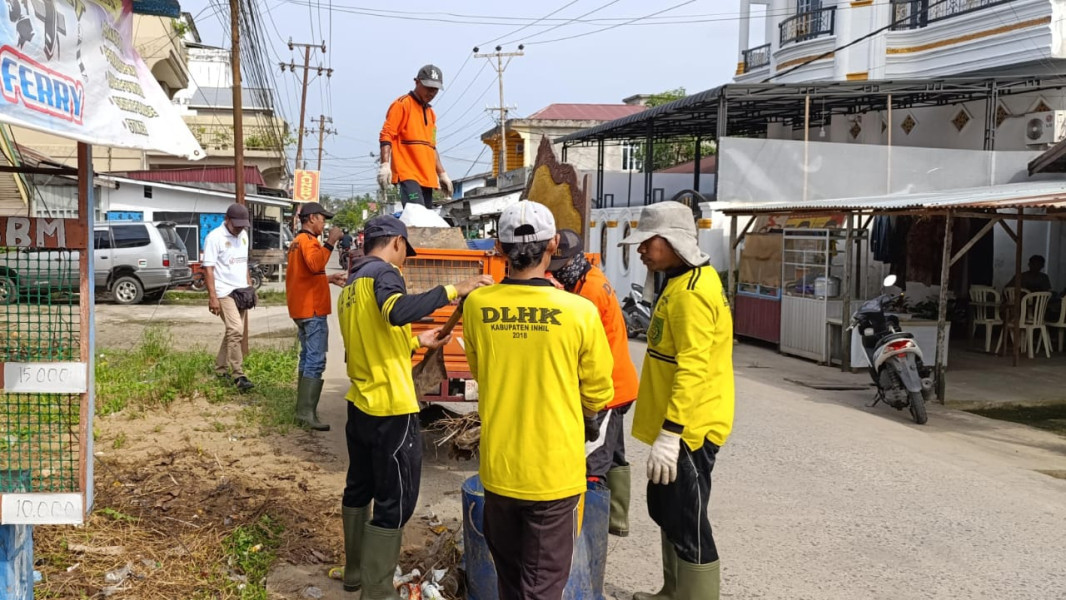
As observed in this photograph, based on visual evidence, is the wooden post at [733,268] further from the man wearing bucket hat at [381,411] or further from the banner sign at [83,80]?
the banner sign at [83,80]

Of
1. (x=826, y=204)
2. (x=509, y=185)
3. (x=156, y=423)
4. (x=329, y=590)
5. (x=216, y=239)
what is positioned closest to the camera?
(x=329, y=590)

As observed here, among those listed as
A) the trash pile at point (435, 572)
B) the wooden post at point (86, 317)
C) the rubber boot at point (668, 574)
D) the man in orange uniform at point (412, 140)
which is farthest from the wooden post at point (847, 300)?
the wooden post at point (86, 317)

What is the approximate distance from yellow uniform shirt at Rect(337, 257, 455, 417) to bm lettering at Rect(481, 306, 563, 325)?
1003 millimetres

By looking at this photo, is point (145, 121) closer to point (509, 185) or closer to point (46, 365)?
point (46, 365)

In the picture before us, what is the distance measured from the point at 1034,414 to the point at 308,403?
26.9ft

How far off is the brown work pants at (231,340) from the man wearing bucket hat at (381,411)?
196 inches

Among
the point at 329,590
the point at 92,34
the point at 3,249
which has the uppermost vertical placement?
the point at 92,34

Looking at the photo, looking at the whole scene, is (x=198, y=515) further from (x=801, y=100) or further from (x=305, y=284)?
(x=801, y=100)

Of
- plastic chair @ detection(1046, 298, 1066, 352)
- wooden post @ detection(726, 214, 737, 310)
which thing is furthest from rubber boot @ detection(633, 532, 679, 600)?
plastic chair @ detection(1046, 298, 1066, 352)

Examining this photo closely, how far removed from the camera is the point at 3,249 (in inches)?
140

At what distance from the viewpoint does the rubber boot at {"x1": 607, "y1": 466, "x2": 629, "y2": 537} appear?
5297 mm

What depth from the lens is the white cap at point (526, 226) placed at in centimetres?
319

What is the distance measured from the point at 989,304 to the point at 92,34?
1430 cm

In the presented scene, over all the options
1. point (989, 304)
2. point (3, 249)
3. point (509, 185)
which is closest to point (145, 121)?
point (3, 249)
